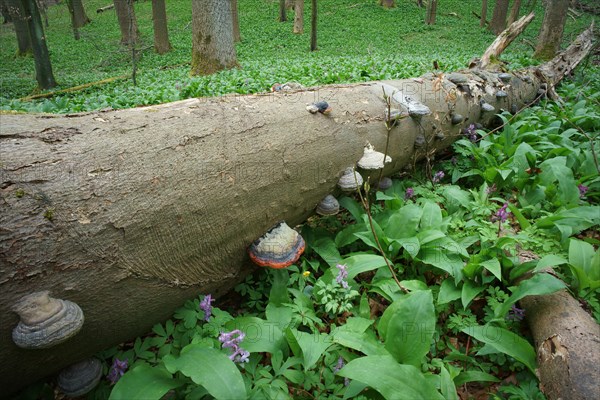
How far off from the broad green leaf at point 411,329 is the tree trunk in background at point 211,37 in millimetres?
8502

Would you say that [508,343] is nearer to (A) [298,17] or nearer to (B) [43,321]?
(B) [43,321]

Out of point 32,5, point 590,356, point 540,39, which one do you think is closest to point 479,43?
point 540,39

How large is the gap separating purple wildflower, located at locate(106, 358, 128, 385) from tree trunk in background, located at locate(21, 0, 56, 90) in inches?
438

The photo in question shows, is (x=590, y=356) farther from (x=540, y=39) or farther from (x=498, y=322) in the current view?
(x=540, y=39)

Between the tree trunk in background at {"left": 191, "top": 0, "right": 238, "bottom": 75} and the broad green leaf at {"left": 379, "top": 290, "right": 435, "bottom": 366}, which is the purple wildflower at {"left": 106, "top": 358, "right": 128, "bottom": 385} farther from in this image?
the tree trunk in background at {"left": 191, "top": 0, "right": 238, "bottom": 75}

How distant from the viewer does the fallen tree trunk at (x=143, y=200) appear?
4.40ft

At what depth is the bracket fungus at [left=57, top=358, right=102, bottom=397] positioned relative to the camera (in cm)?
151

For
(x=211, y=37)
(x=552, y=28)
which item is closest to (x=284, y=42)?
(x=211, y=37)

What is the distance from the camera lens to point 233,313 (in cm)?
229

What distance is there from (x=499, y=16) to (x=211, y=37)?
61.5 feet

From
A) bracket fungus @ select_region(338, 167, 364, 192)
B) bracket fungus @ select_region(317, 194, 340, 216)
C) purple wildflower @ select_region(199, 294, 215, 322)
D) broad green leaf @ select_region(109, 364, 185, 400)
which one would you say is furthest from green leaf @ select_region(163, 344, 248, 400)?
bracket fungus @ select_region(338, 167, 364, 192)

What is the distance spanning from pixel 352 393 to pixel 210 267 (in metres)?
1.00

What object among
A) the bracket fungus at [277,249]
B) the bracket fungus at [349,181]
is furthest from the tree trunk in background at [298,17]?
the bracket fungus at [277,249]

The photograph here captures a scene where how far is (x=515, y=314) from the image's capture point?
2.12m
